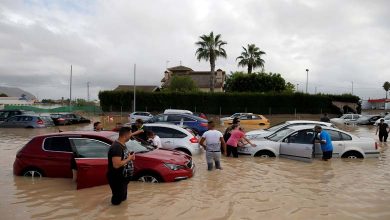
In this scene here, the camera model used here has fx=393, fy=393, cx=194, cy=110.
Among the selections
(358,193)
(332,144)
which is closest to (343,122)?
(332,144)

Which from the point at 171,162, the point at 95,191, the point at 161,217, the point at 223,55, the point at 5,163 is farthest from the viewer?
the point at 223,55

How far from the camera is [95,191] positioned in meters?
8.77

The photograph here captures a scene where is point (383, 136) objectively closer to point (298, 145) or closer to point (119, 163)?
point (298, 145)

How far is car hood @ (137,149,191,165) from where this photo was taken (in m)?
9.43

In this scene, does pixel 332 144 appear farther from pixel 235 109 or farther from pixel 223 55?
pixel 223 55

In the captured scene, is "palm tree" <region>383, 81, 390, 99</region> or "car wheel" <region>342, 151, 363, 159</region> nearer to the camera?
"car wheel" <region>342, 151, 363, 159</region>

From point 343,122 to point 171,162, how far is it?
3570cm

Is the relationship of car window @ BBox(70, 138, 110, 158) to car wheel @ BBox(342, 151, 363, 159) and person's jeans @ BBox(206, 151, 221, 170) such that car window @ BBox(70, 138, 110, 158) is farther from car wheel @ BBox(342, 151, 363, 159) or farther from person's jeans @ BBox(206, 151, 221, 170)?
car wheel @ BBox(342, 151, 363, 159)

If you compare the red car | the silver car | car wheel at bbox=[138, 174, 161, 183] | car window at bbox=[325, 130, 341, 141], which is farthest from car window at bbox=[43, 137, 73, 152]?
the silver car

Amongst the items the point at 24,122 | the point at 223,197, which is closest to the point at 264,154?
the point at 223,197

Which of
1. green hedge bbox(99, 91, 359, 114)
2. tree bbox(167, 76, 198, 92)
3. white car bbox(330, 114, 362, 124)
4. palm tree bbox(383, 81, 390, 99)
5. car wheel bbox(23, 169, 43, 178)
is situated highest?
palm tree bbox(383, 81, 390, 99)

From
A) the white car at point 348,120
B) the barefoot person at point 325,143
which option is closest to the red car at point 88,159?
the barefoot person at point 325,143

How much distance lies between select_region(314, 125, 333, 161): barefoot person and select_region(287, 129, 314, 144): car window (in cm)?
35

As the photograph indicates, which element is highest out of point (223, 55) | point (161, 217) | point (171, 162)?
point (223, 55)
